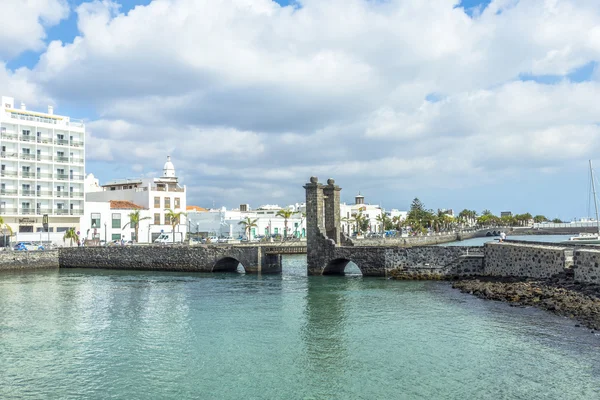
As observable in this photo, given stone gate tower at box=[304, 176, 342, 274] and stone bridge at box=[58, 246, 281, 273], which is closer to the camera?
stone gate tower at box=[304, 176, 342, 274]

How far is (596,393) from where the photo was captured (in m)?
16.2

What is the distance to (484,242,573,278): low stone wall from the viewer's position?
1303 inches

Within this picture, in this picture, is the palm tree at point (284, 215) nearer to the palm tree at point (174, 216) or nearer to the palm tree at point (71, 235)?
the palm tree at point (174, 216)

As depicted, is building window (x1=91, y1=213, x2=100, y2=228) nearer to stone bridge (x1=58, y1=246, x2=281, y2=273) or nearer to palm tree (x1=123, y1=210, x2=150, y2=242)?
palm tree (x1=123, y1=210, x2=150, y2=242)

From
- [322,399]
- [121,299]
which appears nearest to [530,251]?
[322,399]

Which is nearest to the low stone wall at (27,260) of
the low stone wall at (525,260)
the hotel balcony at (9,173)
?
the hotel balcony at (9,173)

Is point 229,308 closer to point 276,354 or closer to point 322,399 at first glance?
point 276,354

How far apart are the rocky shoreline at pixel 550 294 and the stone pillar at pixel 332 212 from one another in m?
13.2

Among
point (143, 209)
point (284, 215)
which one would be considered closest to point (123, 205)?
point (143, 209)

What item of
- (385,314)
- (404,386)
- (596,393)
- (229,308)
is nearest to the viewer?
(596,393)

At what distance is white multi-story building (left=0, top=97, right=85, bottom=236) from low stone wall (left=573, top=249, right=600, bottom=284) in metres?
63.7

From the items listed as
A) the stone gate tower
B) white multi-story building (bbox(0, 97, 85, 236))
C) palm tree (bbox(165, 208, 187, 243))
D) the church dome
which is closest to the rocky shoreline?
the stone gate tower

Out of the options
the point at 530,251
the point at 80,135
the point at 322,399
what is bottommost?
the point at 322,399

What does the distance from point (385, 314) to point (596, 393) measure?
42.9ft
